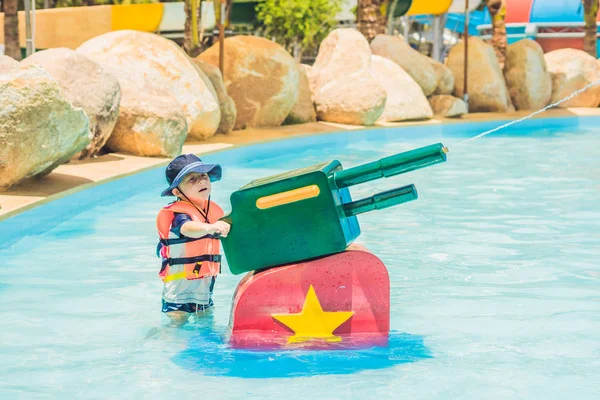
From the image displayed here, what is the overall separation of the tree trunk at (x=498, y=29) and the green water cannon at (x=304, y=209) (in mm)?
17334

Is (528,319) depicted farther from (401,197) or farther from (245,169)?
(245,169)

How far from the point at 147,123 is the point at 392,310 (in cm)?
560

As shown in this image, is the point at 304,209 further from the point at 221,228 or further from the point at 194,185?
the point at 194,185

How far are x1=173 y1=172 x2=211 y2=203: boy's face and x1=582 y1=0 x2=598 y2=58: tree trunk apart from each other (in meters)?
20.4

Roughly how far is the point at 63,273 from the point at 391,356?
109 inches

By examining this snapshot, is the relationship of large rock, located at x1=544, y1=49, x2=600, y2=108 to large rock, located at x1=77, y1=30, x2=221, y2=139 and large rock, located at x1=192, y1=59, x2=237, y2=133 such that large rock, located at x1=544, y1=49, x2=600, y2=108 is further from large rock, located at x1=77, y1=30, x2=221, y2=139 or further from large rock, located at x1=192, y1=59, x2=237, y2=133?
large rock, located at x1=77, y1=30, x2=221, y2=139

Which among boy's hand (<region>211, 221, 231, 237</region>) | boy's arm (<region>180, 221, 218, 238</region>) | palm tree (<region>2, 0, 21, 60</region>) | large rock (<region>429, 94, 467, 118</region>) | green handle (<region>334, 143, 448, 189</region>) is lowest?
large rock (<region>429, 94, 467, 118</region>)

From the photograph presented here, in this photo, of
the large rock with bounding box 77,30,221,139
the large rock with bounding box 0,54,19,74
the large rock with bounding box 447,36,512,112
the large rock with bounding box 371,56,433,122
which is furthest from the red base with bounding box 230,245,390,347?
the large rock with bounding box 447,36,512,112

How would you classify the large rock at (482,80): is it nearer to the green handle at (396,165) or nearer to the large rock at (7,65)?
the large rock at (7,65)

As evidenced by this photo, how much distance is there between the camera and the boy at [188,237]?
4367 millimetres

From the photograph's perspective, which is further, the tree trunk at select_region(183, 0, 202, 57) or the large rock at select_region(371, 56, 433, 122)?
the tree trunk at select_region(183, 0, 202, 57)

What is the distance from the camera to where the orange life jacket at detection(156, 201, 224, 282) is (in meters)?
4.39

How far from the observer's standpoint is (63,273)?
6.27m

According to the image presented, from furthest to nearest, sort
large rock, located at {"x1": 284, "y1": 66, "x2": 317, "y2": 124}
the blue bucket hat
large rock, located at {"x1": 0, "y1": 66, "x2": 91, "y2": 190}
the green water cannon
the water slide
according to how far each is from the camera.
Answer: the water slide → large rock, located at {"x1": 284, "y1": 66, "x2": 317, "y2": 124} → large rock, located at {"x1": 0, "y1": 66, "x2": 91, "y2": 190} → the blue bucket hat → the green water cannon
